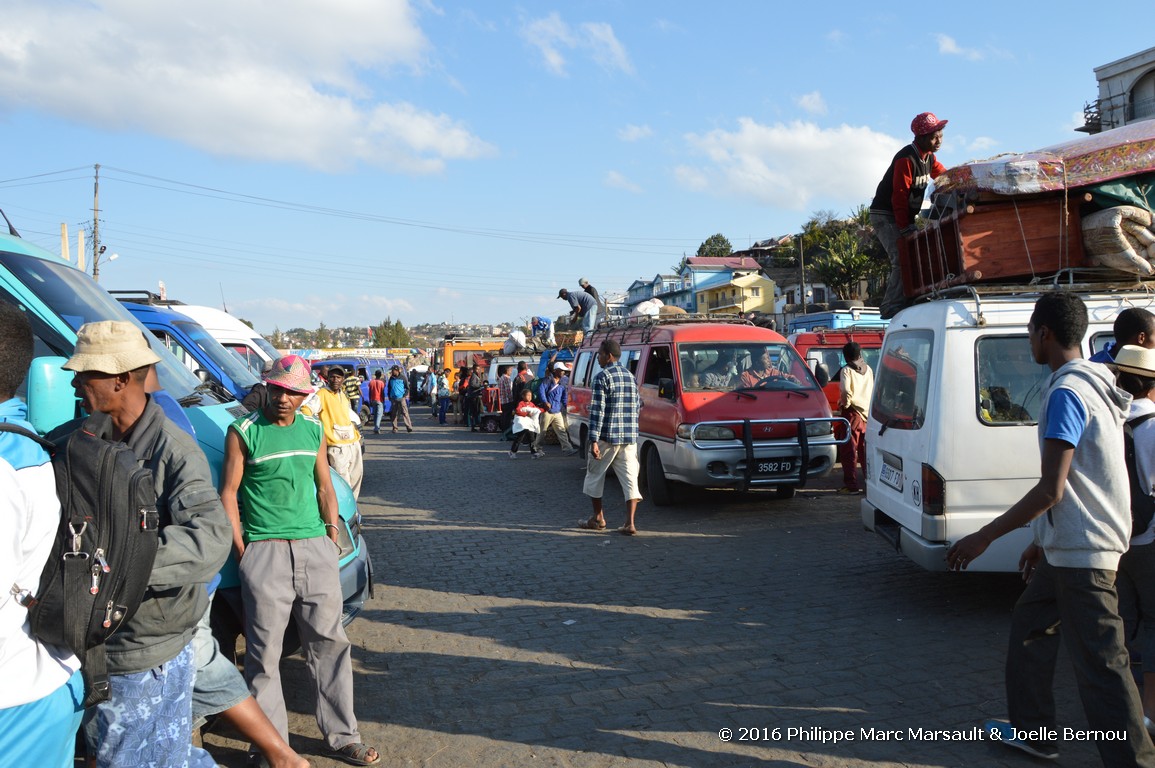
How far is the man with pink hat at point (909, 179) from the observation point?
22.8 feet

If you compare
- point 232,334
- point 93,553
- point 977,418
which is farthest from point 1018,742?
point 232,334

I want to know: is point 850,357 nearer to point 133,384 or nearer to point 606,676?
point 606,676

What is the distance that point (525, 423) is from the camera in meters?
17.5

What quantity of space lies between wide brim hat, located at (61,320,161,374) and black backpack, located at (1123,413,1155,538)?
399 centimetres

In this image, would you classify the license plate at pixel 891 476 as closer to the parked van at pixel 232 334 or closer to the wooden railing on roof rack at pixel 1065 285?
the wooden railing on roof rack at pixel 1065 285

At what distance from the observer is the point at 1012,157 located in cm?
605

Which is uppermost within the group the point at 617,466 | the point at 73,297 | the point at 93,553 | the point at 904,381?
the point at 73,297

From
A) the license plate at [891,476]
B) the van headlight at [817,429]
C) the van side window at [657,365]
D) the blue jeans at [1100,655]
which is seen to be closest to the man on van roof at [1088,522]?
the blue jeans at [1100,655]

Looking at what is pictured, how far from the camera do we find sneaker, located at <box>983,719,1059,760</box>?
12.7 ft

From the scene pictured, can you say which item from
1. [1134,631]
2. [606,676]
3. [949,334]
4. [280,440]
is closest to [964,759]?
[1134,631]

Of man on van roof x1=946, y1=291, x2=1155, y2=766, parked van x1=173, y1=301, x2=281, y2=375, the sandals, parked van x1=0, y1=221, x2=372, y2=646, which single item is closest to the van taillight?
man on van roof x1=946, y1=291, x2=1155, y2=766

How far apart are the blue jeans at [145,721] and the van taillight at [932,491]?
14.6 ft

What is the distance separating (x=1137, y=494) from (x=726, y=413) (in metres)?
6.20

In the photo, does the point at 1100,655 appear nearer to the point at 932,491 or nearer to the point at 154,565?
the point at 932,491
